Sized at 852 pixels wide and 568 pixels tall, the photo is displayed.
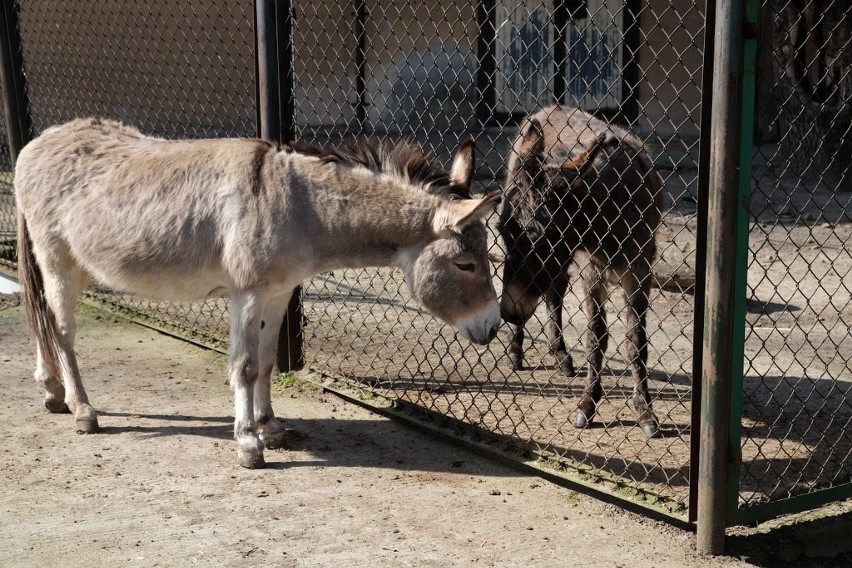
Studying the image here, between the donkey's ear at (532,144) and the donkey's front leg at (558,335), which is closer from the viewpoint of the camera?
the donkey's ear at (532,144)

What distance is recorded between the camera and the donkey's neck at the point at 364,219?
416cm

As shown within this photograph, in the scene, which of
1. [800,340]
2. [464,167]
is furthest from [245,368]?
[800,340]

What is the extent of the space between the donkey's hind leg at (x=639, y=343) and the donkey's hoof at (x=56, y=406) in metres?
2.85

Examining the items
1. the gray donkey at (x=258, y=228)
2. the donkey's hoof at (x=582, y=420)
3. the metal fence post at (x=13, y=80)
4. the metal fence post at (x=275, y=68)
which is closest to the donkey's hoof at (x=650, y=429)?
the donkey's hoof at (x=582, y=420)

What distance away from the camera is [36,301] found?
4.85 m

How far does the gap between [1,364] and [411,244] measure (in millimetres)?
2916

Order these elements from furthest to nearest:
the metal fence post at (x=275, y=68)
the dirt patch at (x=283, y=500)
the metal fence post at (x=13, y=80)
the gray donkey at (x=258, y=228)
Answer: the metal fence post at (x=13, y=80) < the metal fence post at (x=275, y=68) < the gray donkey at (x=258, y=228) < the dirt patch at (x=283, y=500)

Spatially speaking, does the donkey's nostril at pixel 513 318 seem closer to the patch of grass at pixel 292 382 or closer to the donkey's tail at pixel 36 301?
the patch of grass at pixel 292 382

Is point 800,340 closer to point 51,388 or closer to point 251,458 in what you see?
point 251,458

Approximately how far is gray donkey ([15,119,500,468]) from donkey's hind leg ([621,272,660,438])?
807mm

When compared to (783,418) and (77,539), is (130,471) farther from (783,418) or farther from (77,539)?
(783,418)

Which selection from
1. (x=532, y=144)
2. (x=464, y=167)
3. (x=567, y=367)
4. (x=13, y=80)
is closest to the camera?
(x=464, y=167)

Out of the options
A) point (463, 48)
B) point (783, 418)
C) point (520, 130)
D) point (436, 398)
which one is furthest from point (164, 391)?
point (463, 48)

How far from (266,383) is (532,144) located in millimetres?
1715
